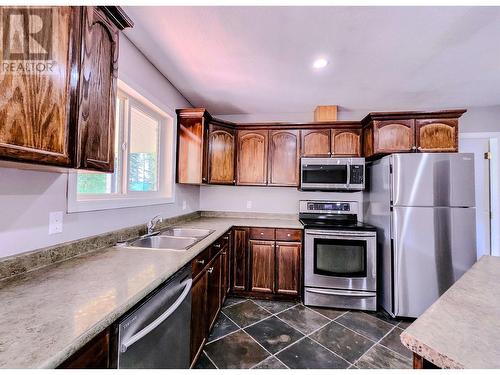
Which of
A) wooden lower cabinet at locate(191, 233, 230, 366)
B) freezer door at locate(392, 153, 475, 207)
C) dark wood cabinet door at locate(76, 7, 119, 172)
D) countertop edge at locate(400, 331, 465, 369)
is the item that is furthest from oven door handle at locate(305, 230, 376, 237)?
dark wood cabinet door at locate(76, 7, 119, 172)

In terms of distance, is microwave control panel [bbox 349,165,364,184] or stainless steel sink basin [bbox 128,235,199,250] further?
microwave control panel [bbox 349,165,364,184]

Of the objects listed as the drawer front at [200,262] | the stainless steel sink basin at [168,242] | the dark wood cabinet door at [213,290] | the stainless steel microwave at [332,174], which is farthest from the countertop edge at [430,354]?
the stainless steel microwave at [332,174]

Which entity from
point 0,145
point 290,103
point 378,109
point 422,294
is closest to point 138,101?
point 0,145

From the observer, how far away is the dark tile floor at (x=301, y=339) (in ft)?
5.63

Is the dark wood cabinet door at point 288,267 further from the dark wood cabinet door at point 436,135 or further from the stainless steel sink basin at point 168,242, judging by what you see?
the dark wood cabinet door at point 436,135

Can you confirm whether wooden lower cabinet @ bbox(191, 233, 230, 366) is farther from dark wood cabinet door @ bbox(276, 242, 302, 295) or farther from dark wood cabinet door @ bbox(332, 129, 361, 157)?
dark wood cabinet door @ bbox(332, 129, 361, 157)

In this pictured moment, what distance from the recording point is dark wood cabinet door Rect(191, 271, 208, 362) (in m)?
1.53

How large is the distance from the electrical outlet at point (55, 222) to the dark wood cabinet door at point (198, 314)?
0.87 m

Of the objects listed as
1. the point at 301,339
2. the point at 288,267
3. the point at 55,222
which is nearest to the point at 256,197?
the point at 288,267

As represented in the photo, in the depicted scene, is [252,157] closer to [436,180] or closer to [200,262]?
[200,262]

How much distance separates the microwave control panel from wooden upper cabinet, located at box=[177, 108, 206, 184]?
190 cm

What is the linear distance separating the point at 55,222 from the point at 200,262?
899 mm
